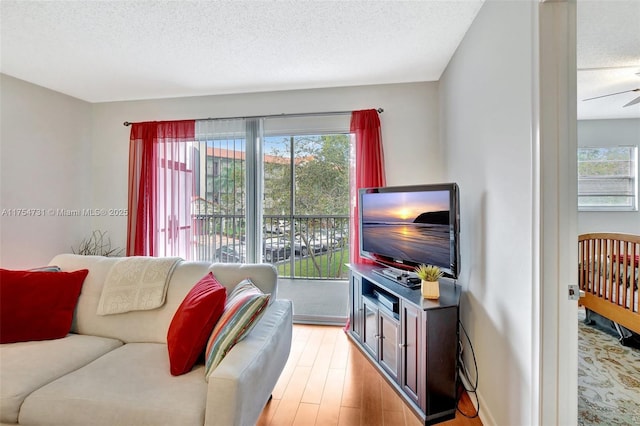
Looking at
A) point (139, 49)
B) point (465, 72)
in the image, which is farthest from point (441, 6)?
point (139, 49)

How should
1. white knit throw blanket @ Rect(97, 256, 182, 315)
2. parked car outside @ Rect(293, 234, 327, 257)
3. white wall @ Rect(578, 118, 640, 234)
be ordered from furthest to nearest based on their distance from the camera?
white wall @ Rect(578, 118, 640, 234) → parked car outside @ Rect(293, 234, 327, 257) → white knit throw blanket @ Rect(97, 256, 182, 315)

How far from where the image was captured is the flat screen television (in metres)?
1.75

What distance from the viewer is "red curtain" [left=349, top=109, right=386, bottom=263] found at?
2.75m

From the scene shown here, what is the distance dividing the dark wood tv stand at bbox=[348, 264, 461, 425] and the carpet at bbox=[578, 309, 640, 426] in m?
0.76

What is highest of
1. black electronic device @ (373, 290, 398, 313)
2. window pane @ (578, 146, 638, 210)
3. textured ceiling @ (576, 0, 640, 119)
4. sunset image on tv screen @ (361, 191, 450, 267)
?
textured ceiling @ (576, 0, 640, 119)

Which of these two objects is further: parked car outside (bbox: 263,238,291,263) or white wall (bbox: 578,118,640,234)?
white wall (bbox: 578,118,640,234)

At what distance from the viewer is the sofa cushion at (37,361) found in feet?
3.91

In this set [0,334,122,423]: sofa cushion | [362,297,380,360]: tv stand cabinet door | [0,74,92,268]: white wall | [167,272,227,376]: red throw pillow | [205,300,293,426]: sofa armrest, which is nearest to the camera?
[205,300,293,426]: sofa armrest

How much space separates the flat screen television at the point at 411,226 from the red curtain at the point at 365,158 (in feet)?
0.72

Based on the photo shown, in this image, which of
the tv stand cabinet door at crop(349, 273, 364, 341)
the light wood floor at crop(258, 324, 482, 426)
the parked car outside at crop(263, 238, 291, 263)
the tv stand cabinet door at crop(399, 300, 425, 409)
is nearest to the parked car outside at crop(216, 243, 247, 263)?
the parked car outside at crop(263, 238, 291, 263)

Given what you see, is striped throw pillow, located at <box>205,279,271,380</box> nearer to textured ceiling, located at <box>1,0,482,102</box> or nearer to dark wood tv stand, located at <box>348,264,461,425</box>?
dark wood tv stand, located at <box>348,264,461,425</box>

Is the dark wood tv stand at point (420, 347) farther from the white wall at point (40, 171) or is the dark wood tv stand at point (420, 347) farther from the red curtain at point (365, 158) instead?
the white wall at point (40, 171)

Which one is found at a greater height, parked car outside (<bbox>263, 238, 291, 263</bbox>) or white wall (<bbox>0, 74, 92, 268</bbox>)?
white wall (<bbox>0, 74, 92, 268</bbox>)

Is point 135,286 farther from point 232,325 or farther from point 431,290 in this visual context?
point 431,290
